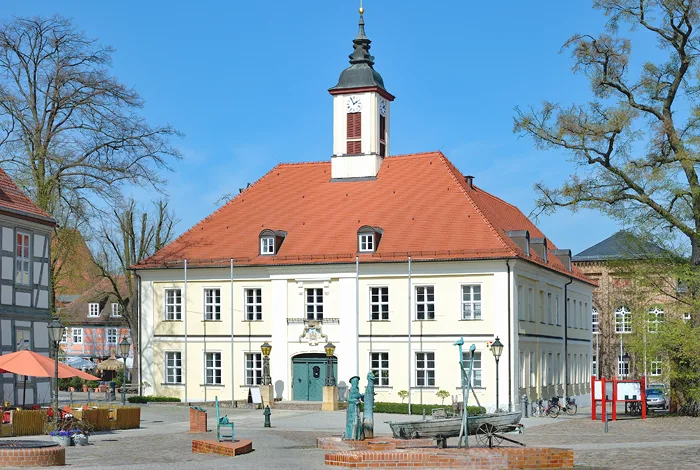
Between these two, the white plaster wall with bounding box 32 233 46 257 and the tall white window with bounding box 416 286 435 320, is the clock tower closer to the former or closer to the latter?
the tall white window with bounding box 416 286 435 320

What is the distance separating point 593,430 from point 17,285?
1880cm

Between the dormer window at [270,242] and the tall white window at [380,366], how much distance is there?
632 centimetres

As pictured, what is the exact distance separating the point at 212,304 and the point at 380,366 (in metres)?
8.28

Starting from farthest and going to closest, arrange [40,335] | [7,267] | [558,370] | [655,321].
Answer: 1. [558,370]
2. [655,321]
3. [40,335]
4. [7,267]

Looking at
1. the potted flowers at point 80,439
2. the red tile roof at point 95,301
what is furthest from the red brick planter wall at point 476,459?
the red tile roof at point 95,301

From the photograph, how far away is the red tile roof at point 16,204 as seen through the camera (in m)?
35.3

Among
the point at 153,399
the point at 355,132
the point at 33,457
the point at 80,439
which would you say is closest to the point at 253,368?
the point at 153,399

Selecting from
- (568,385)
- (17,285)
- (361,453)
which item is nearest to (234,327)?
(17,285)

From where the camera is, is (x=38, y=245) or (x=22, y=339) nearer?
(x=22, y=339)

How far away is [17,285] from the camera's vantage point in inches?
1404

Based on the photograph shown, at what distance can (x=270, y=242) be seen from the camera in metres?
47.5

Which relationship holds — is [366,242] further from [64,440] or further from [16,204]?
[64,440]

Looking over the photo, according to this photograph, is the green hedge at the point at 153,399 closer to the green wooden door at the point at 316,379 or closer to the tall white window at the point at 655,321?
the green wooden door at the point at 316,379

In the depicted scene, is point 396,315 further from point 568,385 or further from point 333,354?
point 568,385
